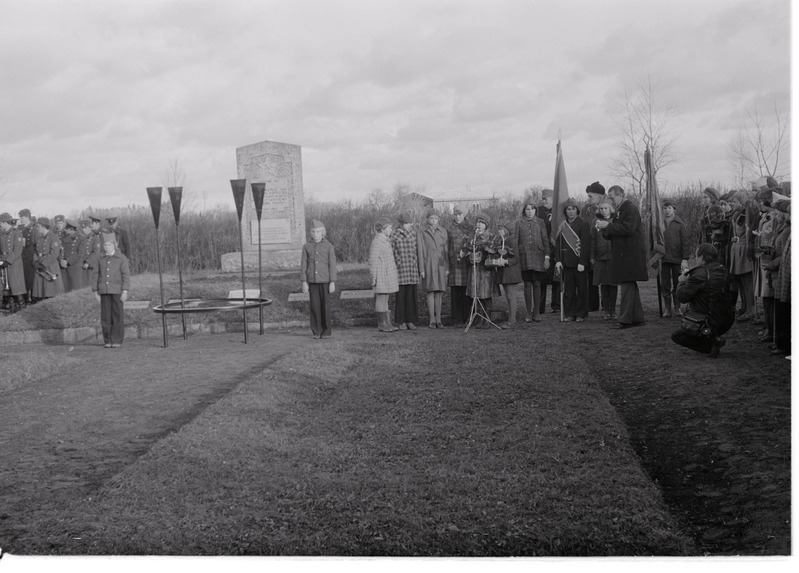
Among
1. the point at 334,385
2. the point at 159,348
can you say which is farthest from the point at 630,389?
the point at 159,348

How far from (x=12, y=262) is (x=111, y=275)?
6.71m

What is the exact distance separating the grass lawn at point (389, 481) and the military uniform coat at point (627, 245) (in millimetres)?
3779

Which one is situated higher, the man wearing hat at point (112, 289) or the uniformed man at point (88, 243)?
the uniformed man at point (88, 243)

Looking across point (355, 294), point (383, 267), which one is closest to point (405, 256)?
point (383, 267)

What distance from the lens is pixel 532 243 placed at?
13398mm

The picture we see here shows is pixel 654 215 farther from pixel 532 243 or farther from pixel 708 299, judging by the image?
pixel 708 299

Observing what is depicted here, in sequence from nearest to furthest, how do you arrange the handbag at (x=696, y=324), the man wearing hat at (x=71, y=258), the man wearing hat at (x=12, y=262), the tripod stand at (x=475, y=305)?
the handbag at (x=696, y=324) < the tripod stand at (x=475, y=305) < the man wearing hat at (x=12, y=262) < the man wearing hat at (x=71, y=258)

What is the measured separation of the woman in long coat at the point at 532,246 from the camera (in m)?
13.4

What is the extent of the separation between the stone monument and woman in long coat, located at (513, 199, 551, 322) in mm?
6184

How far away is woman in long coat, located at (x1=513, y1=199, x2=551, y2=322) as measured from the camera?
13367mm

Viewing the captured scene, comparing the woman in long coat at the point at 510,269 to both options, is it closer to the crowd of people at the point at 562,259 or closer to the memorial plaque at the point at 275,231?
the crowd of people at the point at 562,259

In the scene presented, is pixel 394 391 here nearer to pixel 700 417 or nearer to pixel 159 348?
pixel 700 417

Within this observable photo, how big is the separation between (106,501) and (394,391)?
3.46 metres

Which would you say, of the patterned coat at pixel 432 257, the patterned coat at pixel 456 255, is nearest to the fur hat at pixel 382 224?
the patterned coat at pixel 432 257
